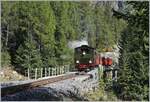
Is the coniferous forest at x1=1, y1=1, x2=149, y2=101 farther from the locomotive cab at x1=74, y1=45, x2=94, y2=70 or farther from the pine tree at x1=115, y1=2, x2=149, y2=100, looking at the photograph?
the locomotive cab at x1=74, y1=45, x2=94, y2=70

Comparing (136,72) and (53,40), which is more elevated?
(53,40)

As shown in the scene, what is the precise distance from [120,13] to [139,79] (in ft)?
23.4

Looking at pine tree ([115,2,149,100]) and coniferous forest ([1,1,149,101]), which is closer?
pine tree ([115,2,149,100])

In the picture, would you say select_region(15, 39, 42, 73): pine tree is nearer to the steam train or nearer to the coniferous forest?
the coniferous forest

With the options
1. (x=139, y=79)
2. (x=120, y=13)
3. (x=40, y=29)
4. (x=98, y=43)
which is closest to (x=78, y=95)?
(x=139, y=79)

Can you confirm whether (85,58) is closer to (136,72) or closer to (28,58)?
(28,58)

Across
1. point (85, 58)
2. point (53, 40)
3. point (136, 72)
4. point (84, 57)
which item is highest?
point (53, 40)

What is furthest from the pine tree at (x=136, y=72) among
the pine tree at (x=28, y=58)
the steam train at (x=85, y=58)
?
the steam train at (x=85, y=58)

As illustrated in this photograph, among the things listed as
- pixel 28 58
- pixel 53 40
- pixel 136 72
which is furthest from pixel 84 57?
pixel 136 72

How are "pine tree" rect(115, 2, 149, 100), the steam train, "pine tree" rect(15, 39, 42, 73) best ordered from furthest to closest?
the steam train
"pine tree" rect(15, 39, 42, 73)
"pine tree" rect(115, 2, 149, 100)

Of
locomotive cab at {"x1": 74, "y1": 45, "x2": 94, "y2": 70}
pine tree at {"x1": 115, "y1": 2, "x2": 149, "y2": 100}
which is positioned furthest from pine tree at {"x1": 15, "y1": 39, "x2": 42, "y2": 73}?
pine tree at {"x1": 115, "y1": 2, "x2": 149, "y2": 100}

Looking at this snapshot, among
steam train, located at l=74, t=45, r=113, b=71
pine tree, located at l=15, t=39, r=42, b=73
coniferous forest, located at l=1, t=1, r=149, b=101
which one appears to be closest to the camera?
coniferous forest, located at l=1, t=1, r=149, b=101

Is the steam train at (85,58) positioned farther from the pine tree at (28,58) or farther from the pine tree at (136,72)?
the pine tree at (136,72)

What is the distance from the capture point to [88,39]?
313 ft
